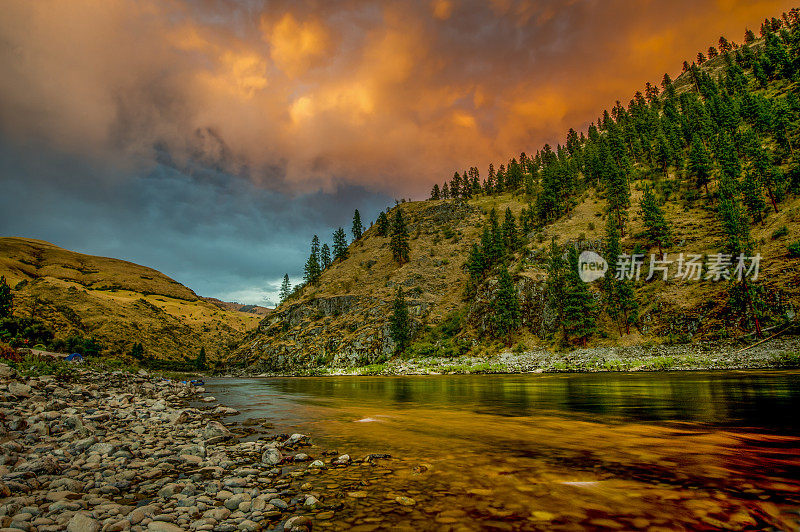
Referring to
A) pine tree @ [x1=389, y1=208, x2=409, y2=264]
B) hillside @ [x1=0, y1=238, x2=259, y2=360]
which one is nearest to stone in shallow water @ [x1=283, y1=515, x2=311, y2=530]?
pine tree @ [x1=389, y1=208, x2=409, y2=264]

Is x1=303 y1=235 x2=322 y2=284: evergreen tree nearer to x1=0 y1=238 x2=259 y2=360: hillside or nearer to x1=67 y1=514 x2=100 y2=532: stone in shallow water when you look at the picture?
x1=0 y1=238 x2=259 y2=360: hillside

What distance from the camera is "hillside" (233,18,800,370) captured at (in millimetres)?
46250

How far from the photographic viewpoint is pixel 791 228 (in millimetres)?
44812

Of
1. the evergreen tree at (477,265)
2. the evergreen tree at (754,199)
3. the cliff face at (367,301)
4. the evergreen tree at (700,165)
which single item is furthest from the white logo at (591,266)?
the cliff face at (367,301)

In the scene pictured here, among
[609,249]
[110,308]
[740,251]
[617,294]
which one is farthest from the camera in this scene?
[110,308]

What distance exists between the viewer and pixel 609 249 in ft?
203

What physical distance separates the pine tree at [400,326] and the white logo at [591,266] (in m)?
39.0

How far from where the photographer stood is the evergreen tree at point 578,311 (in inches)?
2167

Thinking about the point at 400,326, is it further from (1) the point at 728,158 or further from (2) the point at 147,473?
(1) the point at 728,158

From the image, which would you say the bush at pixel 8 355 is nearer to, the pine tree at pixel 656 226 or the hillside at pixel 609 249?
the hillside at pixel 609 249

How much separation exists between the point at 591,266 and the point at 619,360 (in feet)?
86.9

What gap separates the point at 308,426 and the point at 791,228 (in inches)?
2662

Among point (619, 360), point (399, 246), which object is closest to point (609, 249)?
point (619, 360)

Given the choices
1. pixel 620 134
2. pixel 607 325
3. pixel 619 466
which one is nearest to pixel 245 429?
pixel 619 466
